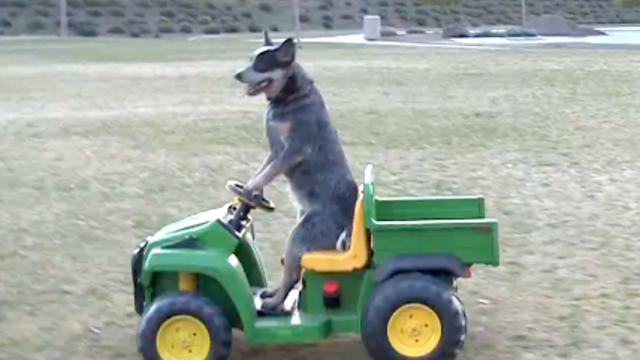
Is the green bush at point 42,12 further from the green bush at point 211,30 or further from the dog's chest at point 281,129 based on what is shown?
the dog's chest at point 281,129

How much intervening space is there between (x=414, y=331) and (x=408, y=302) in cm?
16

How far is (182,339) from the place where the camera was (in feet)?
21.4

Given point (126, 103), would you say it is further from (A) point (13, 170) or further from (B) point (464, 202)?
(B) point (464, 202)

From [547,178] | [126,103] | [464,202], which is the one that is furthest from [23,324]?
[126,103]

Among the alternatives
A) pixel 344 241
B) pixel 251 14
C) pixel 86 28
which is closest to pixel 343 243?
pixel 344 241

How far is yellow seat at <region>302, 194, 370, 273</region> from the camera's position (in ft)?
21.3

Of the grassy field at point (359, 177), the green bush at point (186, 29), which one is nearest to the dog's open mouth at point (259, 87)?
the grassy field at point (359, 177)

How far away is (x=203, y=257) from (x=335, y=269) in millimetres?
638

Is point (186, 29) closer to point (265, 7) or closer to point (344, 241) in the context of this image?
point (265, 7)

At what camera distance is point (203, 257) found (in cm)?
654

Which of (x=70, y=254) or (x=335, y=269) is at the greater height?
(x=335, y=269)

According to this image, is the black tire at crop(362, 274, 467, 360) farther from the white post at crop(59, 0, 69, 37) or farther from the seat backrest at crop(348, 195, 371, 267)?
the white post at crop(59, 0, 69, 37)

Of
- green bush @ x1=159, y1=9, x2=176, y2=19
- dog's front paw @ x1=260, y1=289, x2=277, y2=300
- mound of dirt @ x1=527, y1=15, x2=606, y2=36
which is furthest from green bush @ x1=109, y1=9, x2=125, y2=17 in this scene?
dog's front paw @ x1=260, y1=289, x2=277, y2=300

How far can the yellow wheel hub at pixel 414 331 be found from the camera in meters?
6.38
